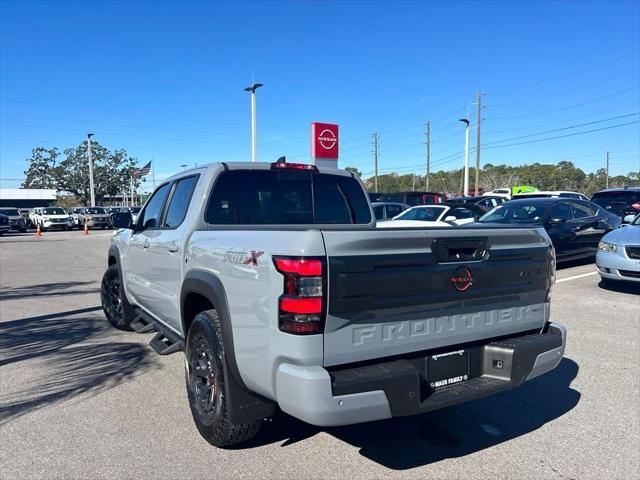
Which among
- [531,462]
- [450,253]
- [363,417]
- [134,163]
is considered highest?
[134,163]

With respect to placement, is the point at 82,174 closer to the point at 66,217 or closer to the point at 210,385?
the point at 66,217

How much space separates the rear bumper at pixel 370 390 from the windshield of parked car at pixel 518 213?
825 centimetres

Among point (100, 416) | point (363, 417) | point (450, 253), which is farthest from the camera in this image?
point (100, 416)

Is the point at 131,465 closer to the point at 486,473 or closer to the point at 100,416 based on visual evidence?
the point at 100,416

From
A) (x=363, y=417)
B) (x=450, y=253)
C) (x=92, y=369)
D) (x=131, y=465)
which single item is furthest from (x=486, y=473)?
(x=92, y=369)

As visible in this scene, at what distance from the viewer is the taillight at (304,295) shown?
251 centimetres

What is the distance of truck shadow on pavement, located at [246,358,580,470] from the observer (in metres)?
3.33

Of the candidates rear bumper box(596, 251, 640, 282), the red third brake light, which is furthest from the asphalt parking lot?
rear bumper box(596, 251, 640, 282)

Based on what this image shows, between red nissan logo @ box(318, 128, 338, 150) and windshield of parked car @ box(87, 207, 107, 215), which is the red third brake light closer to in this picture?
red nissan logo @ box(318, 128, 338, 150)

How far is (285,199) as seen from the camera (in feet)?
14.4

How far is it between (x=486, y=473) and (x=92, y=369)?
12.3ft

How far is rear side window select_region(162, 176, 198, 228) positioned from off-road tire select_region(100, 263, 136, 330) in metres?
1.82

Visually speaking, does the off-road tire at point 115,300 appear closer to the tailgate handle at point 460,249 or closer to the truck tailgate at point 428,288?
→ the truck tailgate at point 428,288

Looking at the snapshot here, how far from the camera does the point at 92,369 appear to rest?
16.2ft
